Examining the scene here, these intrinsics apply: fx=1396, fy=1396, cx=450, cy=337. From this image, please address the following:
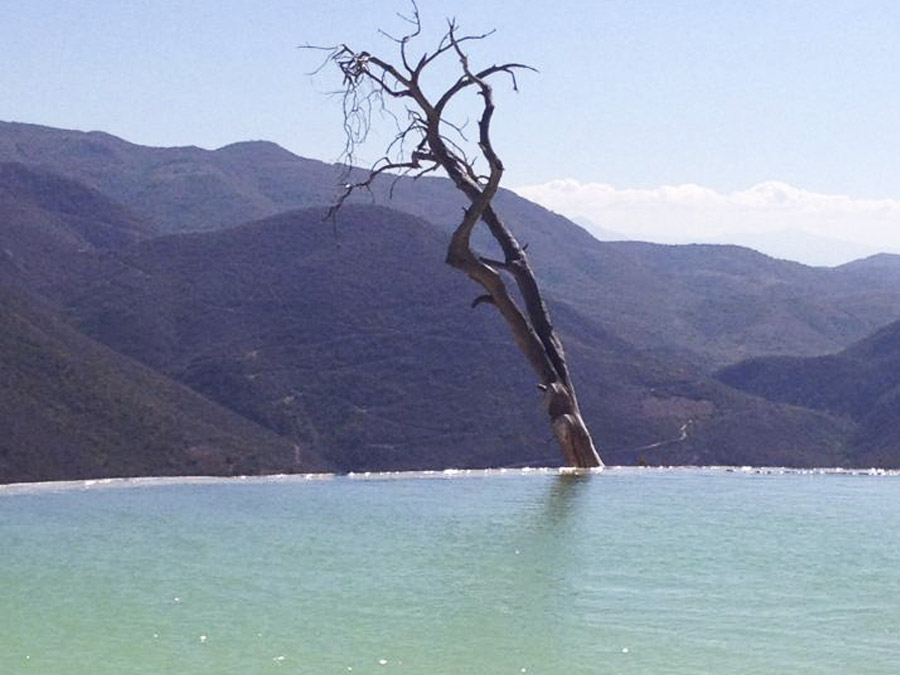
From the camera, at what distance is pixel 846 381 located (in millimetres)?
52219

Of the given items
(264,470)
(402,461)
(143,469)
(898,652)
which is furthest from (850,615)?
(402,461)

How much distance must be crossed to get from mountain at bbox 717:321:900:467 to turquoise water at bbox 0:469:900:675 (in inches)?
1547

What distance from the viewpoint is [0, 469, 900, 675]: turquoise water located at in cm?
384

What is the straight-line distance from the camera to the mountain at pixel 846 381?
155ft

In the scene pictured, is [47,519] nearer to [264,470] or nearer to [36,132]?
[264,470]

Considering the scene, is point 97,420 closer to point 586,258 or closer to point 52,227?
point 52,227

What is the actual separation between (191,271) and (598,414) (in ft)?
56.5

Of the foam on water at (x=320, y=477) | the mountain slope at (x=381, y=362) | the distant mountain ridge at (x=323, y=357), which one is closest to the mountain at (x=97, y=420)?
the distant mountain ridge at (x=323, y=357)

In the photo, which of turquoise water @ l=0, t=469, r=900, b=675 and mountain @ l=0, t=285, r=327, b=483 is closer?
turquoise water @ l=0, t=469, r=900, b=675

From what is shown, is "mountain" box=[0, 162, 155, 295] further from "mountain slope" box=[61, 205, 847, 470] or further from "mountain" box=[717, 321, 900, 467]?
"mountain" box=[717, 321, 900, 467]

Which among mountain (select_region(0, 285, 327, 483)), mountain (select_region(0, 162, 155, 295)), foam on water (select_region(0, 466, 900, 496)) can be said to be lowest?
mountain (select_region(0, 285, 327, 483))

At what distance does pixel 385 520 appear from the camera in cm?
657

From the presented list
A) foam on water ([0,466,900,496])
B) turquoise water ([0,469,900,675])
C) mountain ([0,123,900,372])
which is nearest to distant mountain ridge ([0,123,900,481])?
mountain ([0,123,900,372])

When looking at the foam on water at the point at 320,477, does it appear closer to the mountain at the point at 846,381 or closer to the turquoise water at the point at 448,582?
the turquoise water at the point at 448,582
